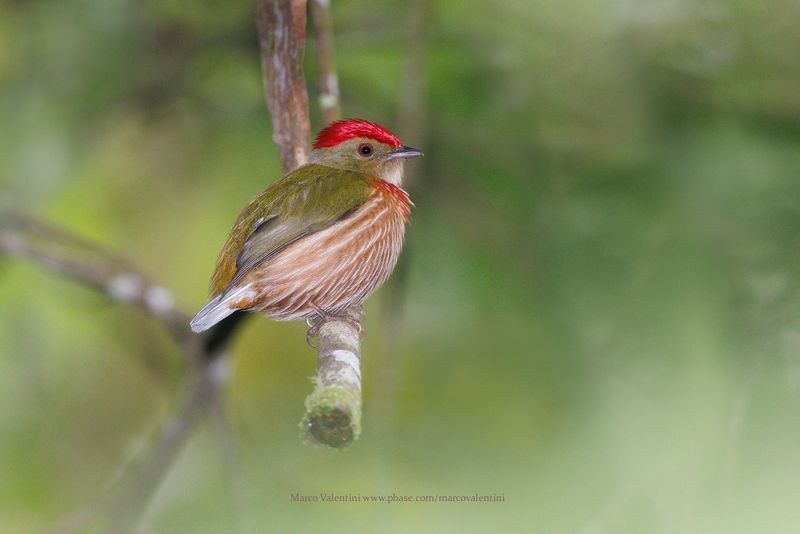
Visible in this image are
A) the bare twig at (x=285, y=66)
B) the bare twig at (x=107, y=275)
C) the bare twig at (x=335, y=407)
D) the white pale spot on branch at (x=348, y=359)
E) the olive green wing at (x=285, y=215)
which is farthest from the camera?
the bare twig at (x=107, y=275)

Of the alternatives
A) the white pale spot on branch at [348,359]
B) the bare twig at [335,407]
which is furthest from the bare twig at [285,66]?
the bare twig at [335,407]

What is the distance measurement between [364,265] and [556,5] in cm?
212

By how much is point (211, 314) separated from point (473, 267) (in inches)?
98.8

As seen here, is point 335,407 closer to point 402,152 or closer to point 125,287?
point 402,152

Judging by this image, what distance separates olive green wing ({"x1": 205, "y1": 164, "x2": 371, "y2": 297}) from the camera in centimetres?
353

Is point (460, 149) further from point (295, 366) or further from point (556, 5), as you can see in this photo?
point (295, 366)

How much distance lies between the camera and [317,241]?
373 centimetres

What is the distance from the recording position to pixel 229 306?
3.43 meters

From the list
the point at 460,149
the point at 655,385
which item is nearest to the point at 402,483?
the point at 655,385

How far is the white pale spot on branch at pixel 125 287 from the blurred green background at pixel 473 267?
30.0 inches

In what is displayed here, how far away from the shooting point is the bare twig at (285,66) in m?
3.42

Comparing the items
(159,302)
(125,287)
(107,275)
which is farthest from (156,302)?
(107,275)

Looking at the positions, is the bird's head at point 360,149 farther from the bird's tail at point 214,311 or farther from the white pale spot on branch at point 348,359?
the white pale spot on branch at point 348,359

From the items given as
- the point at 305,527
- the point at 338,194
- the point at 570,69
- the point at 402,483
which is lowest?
the point at 305,527
